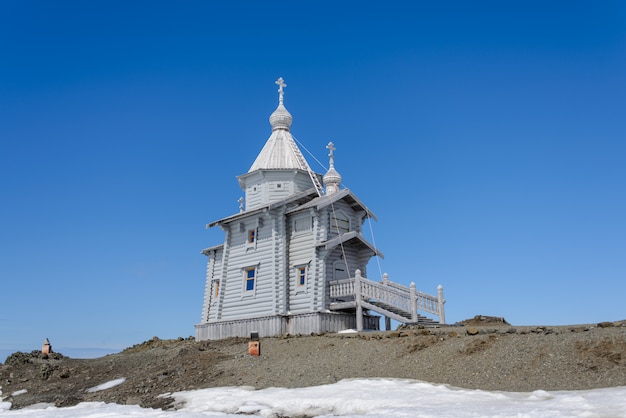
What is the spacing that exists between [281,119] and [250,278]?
405 inches

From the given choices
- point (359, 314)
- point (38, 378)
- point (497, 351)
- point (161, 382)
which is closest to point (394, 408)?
point (497, 351)

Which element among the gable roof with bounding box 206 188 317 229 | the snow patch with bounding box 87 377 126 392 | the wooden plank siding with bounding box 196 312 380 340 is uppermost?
the gable roof with bounding box 206 188 317 229

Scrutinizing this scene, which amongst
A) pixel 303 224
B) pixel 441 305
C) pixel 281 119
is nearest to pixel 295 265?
pixel 303 224

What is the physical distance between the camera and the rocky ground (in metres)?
14.5

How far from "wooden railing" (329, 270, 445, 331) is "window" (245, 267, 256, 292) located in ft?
16.5

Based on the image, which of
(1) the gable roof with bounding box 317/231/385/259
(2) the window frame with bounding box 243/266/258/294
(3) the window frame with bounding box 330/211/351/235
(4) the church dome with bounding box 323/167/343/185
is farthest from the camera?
(4) the church dome with bounding box 323/167/343/185

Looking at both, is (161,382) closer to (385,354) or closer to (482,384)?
(385,354)

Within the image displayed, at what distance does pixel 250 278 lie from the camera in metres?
29.8

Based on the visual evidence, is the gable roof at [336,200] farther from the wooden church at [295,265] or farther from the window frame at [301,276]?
the window frame at [301,276]

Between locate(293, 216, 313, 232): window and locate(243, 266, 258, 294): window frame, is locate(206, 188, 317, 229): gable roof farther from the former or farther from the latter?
locate(243, 266, 258, 294): window frame

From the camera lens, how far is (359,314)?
2594cm

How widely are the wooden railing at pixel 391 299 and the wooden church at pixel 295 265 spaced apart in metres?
0.04

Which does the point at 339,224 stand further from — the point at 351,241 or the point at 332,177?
the point at 332,177

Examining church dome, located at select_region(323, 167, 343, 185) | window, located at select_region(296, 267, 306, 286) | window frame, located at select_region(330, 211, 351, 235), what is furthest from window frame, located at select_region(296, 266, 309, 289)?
church dome, located at select_region(323, 167, 343, 185)
